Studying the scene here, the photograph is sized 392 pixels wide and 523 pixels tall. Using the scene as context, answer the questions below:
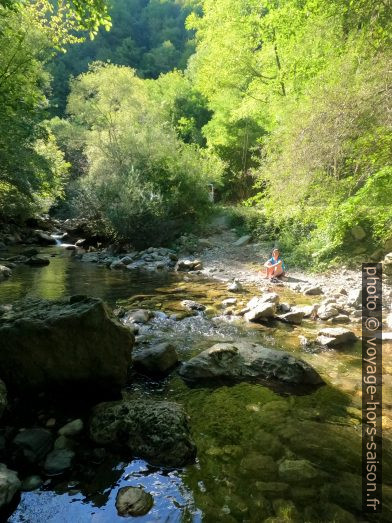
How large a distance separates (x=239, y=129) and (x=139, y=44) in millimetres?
51427

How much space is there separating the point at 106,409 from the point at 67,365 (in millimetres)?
755

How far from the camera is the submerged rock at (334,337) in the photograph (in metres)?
6.14

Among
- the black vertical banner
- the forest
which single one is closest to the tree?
the forest

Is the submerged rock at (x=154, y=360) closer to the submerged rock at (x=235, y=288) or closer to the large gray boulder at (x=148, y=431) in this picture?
the large gray boulder at (x=148, y=431)

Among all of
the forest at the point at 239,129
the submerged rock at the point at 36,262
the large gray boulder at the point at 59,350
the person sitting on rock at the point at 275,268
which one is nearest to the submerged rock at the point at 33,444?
the large gray boulder at the point at 59,350

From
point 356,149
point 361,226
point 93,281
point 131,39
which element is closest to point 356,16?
point 356,149

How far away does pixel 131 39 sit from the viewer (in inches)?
2480

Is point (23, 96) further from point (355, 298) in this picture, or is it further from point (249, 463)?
point (249, 463)

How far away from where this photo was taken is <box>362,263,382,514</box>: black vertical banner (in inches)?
118

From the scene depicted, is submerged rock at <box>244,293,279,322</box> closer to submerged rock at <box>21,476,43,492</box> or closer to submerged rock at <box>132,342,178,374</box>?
submerged rock at <box>132,342,178,374</box>

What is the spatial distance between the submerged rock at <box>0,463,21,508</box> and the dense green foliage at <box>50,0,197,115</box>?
54306 mm

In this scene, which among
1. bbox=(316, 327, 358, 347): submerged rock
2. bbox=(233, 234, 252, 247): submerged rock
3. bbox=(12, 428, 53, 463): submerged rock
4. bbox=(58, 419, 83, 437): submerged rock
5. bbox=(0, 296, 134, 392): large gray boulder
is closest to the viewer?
bbox=(12, 428, 53, 463): submerged rock

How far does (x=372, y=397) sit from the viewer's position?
4.51 metres

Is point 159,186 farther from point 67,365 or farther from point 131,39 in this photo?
point 131,39
